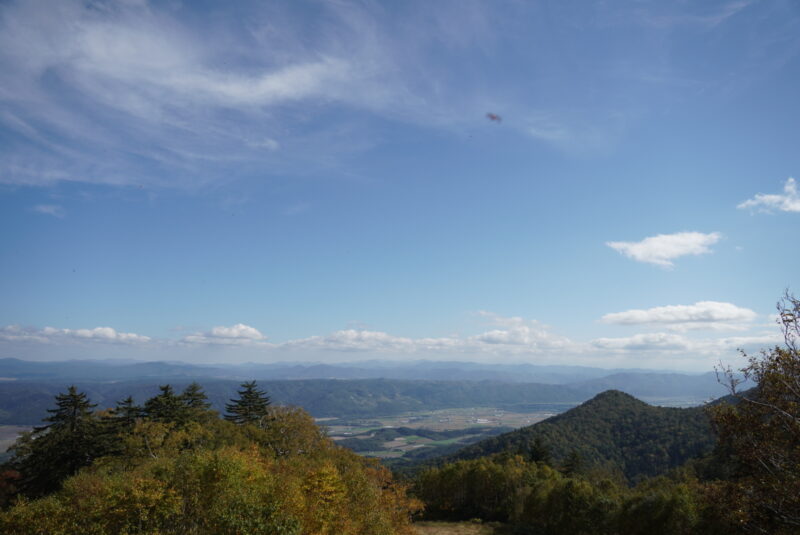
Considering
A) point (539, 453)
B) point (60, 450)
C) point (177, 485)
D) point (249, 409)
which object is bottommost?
point (539, 453)

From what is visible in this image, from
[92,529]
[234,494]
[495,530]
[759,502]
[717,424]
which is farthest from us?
[495,530]

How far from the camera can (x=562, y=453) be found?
167250 millimetres

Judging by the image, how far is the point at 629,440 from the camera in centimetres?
17988

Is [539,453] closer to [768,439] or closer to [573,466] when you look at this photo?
[573,466]

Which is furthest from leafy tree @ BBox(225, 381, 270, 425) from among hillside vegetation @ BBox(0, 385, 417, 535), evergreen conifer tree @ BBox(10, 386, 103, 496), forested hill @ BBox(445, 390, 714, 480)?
forested hill @ BBox(445, 390, 714, 480)

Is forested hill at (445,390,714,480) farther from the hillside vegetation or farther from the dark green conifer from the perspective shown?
the hillside vegetation

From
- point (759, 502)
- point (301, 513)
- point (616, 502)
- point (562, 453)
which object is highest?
point (759, 502)

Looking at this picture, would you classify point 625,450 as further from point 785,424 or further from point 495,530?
point 785,424

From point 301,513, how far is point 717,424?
863 inches

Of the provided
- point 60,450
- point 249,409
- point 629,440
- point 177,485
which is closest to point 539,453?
point 249,409

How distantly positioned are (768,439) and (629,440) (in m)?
200

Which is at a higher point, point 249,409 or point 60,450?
point 249,409

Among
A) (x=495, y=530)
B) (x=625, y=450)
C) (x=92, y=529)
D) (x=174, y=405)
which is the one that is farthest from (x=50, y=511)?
(x=625, y=450)

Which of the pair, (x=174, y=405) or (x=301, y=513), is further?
(x=174, y=405)
